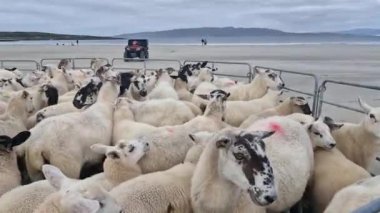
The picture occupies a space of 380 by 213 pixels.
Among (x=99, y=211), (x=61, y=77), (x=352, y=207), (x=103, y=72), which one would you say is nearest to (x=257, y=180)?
(x=352, y=207)

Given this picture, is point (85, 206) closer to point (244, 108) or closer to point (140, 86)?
point (244, 108)

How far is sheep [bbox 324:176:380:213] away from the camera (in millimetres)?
4141

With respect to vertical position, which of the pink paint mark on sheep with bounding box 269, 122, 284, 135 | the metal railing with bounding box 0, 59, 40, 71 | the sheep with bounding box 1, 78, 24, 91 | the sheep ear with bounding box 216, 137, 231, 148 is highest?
the sheep ear with bounding box 216, 137, 231, 148

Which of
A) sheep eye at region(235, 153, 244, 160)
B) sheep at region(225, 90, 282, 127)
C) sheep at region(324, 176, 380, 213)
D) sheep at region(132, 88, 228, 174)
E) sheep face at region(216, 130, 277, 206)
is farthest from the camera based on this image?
sheep at region(225, 90, 282, 127)

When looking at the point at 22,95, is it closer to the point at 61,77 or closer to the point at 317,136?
the point at 61,77

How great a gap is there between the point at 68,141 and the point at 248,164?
2838mm

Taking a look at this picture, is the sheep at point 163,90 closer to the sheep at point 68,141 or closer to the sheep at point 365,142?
the sheep at point 68,141

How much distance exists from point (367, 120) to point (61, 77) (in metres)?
6.33

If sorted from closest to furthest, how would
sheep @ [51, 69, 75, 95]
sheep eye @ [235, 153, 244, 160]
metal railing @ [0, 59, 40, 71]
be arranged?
sheep eye @ [235, 153, 244, 160]
sheep @ [51, 69, 75, 95]
metal railing @ [0, 59, 40, 71]

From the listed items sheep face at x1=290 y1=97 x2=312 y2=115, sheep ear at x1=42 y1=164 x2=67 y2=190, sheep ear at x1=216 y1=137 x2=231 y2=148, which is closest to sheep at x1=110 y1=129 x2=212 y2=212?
sheep ear at x1=42 y1=164 x2=67 y2=190

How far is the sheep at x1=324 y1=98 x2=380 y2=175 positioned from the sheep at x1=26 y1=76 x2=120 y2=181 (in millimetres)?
3165

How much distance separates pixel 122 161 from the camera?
17.5 ft

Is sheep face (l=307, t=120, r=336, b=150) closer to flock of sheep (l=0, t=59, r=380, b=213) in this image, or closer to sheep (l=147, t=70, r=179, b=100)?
flock of sheep (l=0, t=59, r=380, b=213)

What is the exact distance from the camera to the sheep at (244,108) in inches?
325
